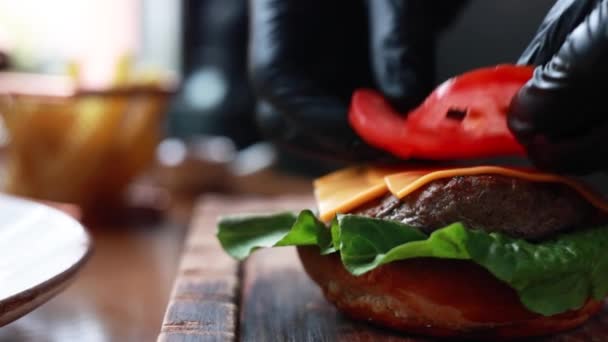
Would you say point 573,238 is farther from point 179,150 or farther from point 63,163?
point 179,150

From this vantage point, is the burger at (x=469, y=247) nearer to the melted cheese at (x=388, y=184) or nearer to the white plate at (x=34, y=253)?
the melted cheese at (x=388, y=184)

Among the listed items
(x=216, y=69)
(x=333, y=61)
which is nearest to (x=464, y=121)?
(x=333, y=61)

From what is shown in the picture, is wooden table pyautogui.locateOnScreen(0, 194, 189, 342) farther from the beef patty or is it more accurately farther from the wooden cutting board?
the beef patty

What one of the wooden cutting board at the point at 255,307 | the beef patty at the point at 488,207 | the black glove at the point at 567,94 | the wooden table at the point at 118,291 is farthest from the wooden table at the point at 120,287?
the black glove at the point at 567,94

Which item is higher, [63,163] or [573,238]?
[573,238]

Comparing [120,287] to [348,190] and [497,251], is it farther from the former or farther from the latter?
[497,251]

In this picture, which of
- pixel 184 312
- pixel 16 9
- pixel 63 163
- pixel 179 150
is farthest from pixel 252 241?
pixel 16 9
